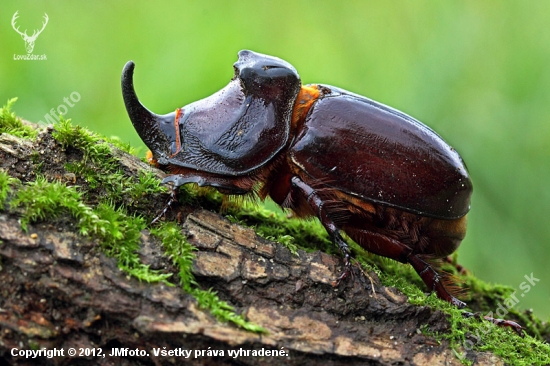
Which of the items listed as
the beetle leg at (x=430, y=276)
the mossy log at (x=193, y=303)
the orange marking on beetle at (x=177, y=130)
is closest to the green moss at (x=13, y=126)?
the mossy log at (x=193, y=303)

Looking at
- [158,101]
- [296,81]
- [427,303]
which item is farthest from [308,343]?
[158,101]

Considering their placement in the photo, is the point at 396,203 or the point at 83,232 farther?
the point at 396,203

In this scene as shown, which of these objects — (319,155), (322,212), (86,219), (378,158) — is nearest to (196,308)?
(86,219)

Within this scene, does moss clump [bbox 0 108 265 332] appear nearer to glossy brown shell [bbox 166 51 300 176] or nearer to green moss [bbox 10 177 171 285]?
green moss [bbox 10 177 171 285]

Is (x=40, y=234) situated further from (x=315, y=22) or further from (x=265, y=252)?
(x=315, y=22)

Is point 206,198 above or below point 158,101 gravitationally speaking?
below

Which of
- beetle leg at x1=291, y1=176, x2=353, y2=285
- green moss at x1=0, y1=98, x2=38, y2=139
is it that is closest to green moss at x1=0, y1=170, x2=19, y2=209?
green moss at x1=0, y1=98, x2=38, y2=139
